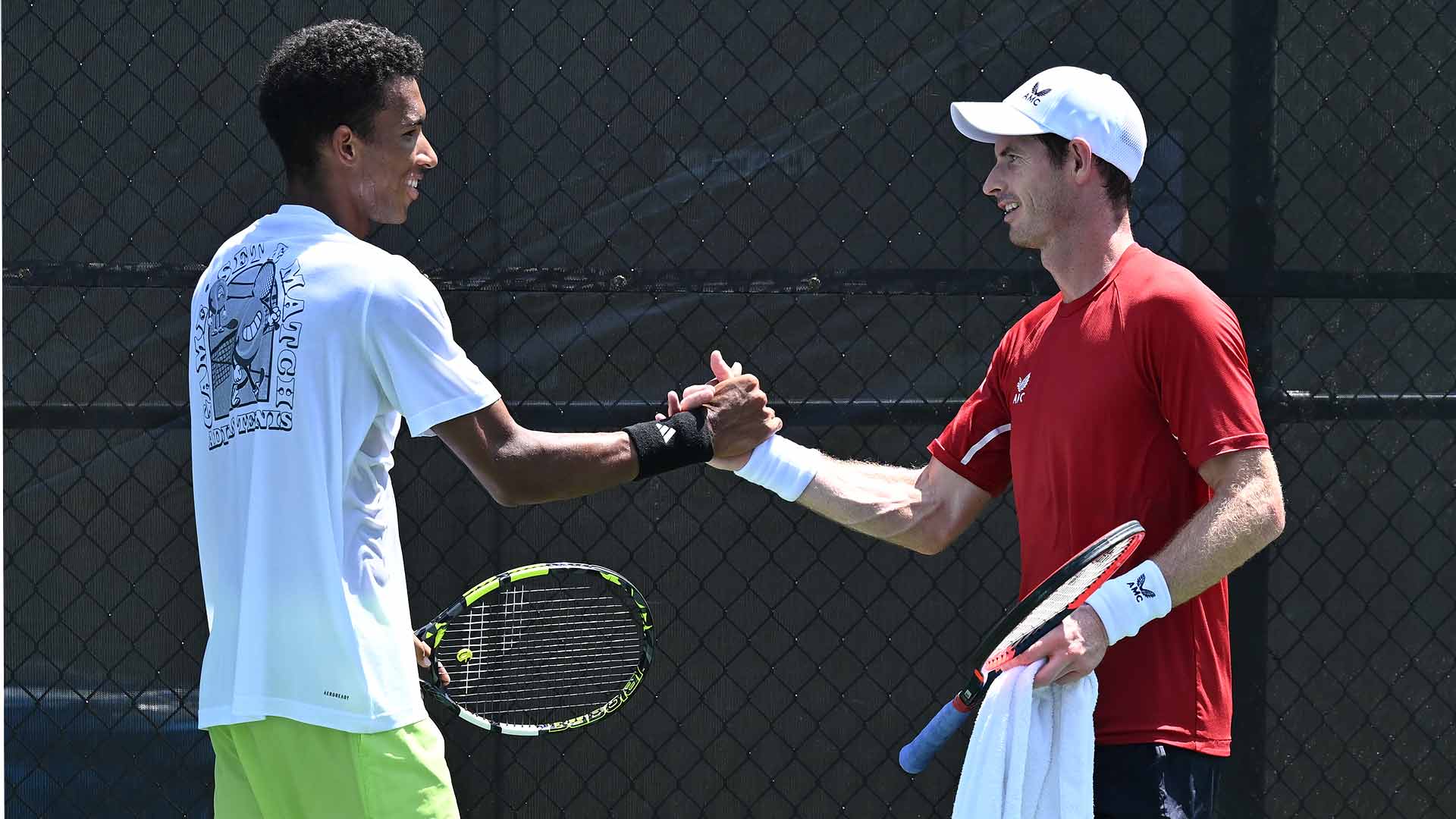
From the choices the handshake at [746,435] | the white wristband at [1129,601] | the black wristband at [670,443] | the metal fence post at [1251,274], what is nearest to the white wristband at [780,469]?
the handshake at [746,435]

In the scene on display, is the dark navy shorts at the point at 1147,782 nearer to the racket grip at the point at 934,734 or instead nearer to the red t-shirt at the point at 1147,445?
the red t-shirt at the point at 1147,445

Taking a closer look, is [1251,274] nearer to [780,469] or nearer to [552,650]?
[780,469]

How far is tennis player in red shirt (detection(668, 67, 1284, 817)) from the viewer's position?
2.16 meters

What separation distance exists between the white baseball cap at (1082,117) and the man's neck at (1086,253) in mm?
110

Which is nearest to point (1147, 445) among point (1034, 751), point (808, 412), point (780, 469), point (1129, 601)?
point (1129, 601)

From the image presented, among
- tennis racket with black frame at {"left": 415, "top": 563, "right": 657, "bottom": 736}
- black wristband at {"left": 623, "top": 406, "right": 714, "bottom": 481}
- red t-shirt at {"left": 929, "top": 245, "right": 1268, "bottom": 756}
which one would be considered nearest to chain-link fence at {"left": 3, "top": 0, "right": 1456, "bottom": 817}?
tennis racket with black frame at {"left": 415, "top": 563, "right": 657, "bottom": 736}

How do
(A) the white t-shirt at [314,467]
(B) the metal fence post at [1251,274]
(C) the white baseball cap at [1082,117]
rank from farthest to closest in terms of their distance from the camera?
(B) the metal fence post at [1251,274] < (C) the white baseball cap at [1082,117] < (A) the white t-shirt at [314,467]

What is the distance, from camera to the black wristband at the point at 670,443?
2.46m

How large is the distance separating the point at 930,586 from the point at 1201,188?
1.17 meters

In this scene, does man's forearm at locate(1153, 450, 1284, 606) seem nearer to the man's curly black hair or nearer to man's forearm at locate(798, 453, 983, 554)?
man's forearm at locate(798, 453, 983, 554)

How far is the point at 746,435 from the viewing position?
278 cm

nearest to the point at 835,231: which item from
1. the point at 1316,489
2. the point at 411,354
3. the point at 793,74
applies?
the point at 793,74

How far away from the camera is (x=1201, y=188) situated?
138 inches

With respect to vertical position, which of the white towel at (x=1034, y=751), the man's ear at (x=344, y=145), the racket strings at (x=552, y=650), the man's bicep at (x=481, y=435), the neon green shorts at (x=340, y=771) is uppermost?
the man's ear at (x=344, y=145)
